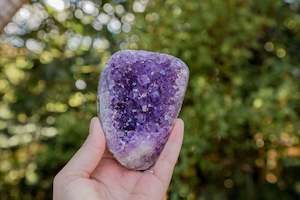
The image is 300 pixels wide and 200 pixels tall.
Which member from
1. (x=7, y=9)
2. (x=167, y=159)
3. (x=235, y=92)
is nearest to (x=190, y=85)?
(x=235, y=92)

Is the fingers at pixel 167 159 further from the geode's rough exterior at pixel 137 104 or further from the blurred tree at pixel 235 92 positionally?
the blurred tree at pixel 235 92

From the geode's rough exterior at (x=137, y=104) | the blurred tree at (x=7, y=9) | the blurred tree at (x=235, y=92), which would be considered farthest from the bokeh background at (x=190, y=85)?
the geode's rough exterior at (x=137, y=104)

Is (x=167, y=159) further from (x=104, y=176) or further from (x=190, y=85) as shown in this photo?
(x=190, y=85)

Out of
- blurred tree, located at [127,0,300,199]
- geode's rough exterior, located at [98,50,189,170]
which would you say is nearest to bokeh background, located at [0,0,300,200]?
blurred tree, located at [127,0,300,199]

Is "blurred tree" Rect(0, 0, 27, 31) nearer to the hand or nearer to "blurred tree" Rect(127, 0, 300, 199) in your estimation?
the hand

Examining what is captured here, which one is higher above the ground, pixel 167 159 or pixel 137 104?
pixel 137 104
